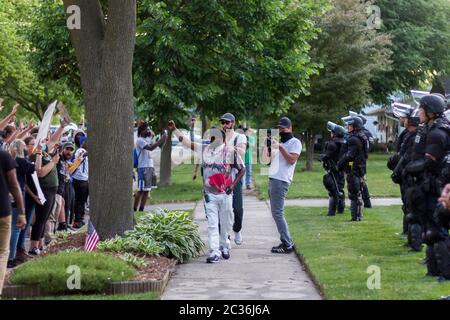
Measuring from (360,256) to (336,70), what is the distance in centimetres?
2279

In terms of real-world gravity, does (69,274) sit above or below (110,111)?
below

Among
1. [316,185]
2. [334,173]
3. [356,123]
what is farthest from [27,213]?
[316,185]

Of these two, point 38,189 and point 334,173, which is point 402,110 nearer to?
point 334,173

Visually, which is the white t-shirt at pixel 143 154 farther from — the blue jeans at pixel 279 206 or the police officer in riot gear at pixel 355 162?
the blue jeans at pixel 279 206

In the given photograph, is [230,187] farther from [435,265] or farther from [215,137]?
[435,265]

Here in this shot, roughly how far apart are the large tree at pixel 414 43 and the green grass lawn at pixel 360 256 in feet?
90.2

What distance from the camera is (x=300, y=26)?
→ 2478 cm

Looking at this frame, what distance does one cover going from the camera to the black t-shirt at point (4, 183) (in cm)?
838

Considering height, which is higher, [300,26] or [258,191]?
[300,26]

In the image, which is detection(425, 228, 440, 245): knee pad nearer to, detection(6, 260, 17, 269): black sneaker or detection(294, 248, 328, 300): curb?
detection(294, 248, 328, 300): curb

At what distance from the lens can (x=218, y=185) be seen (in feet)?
39.7

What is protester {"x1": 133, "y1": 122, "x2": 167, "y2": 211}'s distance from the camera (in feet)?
61.2

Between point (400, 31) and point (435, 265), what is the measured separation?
35.8 m
